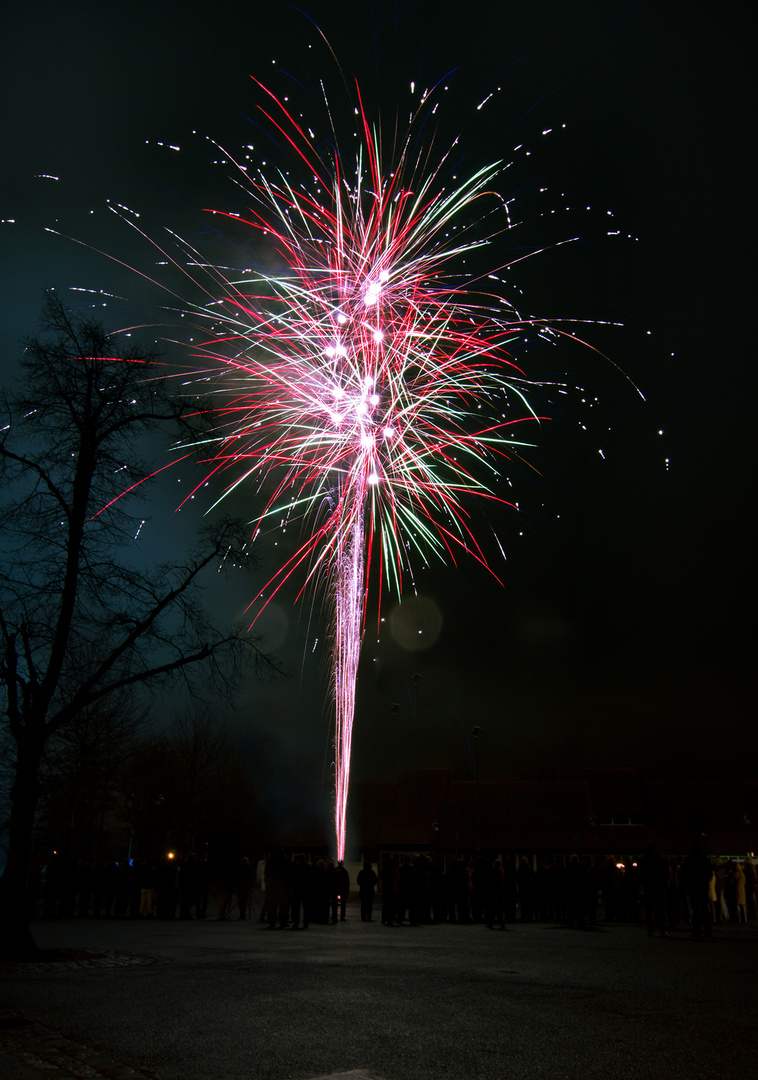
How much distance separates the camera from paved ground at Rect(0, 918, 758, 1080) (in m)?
4.85

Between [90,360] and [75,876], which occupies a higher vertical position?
[90,360]

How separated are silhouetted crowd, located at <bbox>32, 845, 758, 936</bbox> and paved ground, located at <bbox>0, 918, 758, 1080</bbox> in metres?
5.78

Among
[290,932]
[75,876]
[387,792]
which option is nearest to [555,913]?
[290,932]

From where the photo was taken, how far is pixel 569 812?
1905 inches

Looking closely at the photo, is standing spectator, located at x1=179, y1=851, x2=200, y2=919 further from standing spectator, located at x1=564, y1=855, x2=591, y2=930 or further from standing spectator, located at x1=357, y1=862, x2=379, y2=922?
standing spectator, located at x1=564, y1=855, x2=591, y2=930

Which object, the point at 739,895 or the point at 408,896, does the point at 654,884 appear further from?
the point at 739,895

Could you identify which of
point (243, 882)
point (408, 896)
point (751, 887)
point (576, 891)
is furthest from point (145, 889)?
point (751, 887)

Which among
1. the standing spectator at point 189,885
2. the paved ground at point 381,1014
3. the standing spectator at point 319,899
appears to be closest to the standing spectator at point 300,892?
the standing spectator at point 319,899

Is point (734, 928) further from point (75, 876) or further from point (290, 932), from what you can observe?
point (75, 876)

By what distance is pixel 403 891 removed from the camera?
1875 cm

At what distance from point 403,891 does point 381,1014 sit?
43.1ft

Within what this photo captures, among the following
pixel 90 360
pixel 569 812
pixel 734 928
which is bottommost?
pixel 734 928

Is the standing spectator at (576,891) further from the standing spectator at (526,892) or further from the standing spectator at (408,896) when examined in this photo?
the standing spectator at (408,896)

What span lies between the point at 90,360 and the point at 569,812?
42882mm
